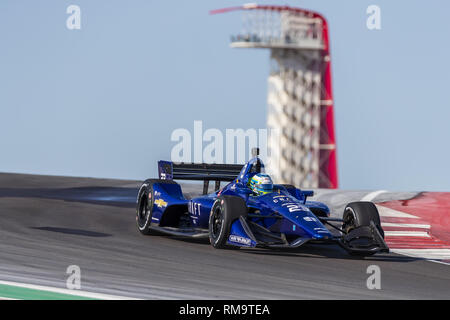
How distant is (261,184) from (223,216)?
1.02 metres

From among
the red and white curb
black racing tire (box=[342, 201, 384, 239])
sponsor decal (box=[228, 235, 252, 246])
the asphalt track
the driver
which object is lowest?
the red and white curb

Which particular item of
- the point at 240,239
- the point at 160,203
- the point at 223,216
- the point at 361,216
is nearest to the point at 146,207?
the point at 160,203

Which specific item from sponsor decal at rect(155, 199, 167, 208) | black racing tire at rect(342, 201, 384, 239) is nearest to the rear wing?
sponsor decal at rect(155, 199, 167, 208)

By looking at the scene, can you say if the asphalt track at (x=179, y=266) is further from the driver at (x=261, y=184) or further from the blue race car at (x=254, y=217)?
the driver at (x=261, y=184)

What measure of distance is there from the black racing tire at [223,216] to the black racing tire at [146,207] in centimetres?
163

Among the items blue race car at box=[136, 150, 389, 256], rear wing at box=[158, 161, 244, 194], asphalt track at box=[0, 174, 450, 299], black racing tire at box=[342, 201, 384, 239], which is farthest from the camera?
rear wing at box=[158, 161, 244, 194]

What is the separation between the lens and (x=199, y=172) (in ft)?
47.1

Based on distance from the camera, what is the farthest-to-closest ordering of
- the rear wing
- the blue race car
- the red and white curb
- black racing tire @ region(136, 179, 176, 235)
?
the rear wing
black racing tire @ region(136, 179, 176, 235)
the red and white curb
the blue race car

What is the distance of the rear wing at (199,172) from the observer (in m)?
14.2

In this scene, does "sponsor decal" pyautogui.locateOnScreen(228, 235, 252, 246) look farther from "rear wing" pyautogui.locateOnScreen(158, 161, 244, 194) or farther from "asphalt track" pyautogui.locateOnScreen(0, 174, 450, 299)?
"rear wing" pyautogui.locateOnScreen(158, 161, 244, 194)

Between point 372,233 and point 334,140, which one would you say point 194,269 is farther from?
point 334,140

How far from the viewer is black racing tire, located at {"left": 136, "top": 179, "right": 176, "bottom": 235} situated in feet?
44.2

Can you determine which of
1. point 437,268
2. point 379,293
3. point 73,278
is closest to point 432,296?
point 379,293

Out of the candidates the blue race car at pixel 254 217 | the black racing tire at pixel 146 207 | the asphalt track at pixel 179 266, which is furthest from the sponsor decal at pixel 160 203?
the asphalt track at pixel 179 266
